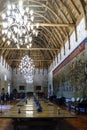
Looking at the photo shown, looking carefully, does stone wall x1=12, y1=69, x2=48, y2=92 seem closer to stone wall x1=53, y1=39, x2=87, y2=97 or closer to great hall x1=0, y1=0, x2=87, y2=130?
great hall x1=0, y1=0, x2=87, y2=130

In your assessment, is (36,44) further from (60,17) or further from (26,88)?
(60,17)

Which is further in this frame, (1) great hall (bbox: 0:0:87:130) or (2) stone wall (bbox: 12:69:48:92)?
(2) stone wall (bbox: 12:69:48:92)

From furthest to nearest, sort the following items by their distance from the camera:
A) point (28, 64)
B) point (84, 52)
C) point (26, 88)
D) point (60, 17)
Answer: point (26, 88)
point (28, 64)
point (60, 17)
point (84, 52)

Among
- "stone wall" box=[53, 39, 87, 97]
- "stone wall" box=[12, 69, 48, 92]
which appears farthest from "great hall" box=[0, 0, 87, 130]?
"stone wall" box=[12, 69, 48, 92]

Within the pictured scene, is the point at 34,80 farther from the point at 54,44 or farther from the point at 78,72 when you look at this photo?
the point at 78,72

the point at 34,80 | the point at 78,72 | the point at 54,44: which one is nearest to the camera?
the point at 78,72

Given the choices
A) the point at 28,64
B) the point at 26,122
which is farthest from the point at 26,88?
the point at 26,122

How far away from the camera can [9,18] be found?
12.3 meters

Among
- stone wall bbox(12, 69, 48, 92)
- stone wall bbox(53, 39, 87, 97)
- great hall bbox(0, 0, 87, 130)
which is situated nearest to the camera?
great hall bbox(0, 0, 87, 130)

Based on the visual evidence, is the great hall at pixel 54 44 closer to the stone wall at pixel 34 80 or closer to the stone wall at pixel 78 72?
the stone wall at pixel 78 72

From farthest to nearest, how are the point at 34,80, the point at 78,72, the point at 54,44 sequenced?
the point at 34,80
the point at 54,44
the point at 78,72

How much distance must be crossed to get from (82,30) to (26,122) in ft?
29.4

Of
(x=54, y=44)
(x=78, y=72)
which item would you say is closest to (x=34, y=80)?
(x=54, y=44)

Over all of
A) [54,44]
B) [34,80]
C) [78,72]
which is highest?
[54,44]
